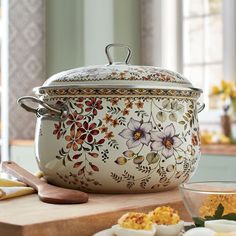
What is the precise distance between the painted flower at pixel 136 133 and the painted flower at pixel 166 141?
10mm

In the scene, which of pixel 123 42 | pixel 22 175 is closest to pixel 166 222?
pixel 22 175

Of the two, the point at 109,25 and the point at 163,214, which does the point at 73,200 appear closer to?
the point at 163,214

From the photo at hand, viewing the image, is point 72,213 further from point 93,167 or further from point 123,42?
point 123,42

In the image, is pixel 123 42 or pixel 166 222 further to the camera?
pixel 123 42

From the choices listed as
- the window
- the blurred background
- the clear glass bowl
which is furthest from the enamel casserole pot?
the window

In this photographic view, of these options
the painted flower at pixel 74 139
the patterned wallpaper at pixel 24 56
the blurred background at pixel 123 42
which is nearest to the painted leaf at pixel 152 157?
the painted flower at pixel 74 139

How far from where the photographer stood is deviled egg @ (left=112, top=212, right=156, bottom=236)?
0.61 metres

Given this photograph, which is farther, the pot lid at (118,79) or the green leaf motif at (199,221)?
the pot lid at (118,79)

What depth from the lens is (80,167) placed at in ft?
2.81

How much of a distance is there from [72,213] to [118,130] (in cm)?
19

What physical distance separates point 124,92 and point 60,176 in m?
0.17

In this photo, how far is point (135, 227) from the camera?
2.02 ft

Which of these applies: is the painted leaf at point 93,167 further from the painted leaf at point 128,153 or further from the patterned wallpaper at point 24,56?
the patterned wallpaper at point 24,56

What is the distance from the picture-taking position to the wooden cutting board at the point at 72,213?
2.04 ft
